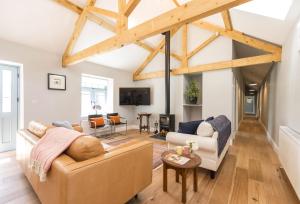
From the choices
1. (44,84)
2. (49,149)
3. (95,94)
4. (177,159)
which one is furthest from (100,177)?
(95,94)

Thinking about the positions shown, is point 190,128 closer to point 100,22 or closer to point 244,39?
point 244,39

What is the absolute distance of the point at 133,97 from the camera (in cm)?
607

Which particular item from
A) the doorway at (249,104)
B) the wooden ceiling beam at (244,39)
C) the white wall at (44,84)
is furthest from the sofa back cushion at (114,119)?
the doorway at (249,104)

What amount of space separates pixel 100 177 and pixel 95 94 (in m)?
4.71

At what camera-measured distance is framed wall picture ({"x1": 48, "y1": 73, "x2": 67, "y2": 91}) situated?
4094 millimetres

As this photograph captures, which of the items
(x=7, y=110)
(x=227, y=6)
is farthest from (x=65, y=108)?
(x=227, y=6)

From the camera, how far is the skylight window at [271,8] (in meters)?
2.31

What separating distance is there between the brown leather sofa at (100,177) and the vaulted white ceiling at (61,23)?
9.39 feet

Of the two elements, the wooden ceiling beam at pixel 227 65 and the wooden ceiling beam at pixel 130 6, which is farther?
the wooden ceiling beam at pixel 227 65

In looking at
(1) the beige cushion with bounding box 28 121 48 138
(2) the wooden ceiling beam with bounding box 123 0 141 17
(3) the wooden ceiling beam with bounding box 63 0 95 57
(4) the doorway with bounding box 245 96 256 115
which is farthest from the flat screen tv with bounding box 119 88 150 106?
(4) the doorway with bounding box 245 96 256 115

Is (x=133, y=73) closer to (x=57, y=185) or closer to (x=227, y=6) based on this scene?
(x=227, y=6)

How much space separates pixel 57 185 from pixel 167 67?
4.23 meters

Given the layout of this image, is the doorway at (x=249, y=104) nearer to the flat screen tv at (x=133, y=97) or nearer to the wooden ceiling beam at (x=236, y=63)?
the wooden ceiling beam at (x=236, y=63)

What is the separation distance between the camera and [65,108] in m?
Answer: 4.44
